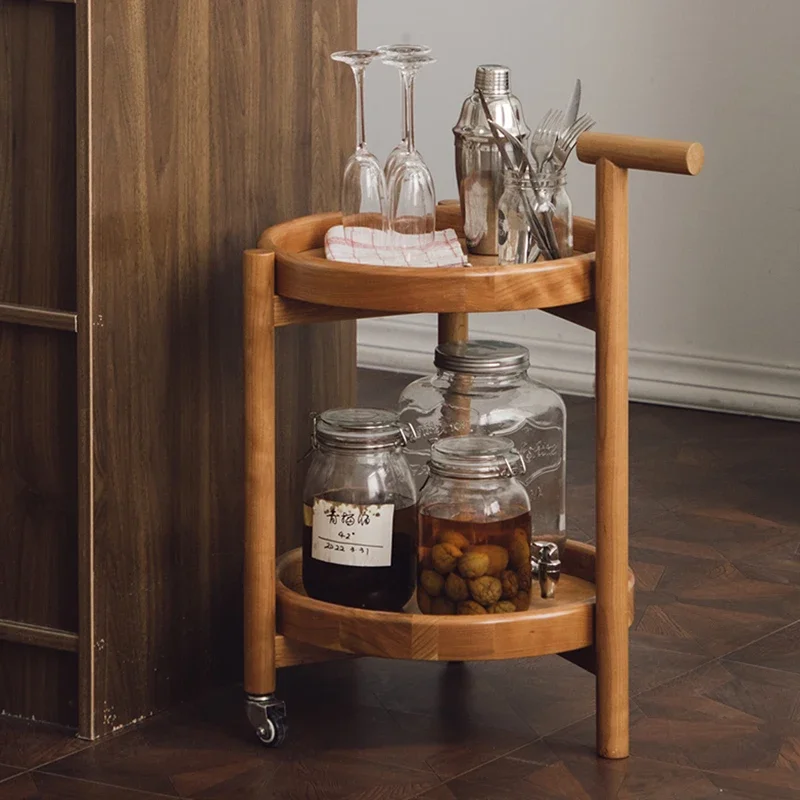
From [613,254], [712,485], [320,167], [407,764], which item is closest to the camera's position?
[613,254]

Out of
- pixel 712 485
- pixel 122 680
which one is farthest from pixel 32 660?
pixel 712 485

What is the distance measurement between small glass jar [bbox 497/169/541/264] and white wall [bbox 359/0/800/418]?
194cm

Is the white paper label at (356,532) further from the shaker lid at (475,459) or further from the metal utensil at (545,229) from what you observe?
the metal utensil at (545,229)

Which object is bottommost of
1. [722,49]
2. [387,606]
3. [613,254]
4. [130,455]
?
[387,606]

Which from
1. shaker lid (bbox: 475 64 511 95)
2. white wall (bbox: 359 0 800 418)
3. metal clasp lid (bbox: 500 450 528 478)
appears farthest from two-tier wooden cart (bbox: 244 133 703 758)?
white wall (bbox: 359 0 800 418)

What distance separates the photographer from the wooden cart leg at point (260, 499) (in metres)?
1.85

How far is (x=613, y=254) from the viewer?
179cm

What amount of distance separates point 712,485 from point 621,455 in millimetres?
1387

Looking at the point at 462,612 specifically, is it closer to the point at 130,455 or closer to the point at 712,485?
the point at 130,455

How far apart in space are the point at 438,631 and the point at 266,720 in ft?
0.87

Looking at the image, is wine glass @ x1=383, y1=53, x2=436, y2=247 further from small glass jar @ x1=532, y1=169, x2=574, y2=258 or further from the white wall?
the white wall

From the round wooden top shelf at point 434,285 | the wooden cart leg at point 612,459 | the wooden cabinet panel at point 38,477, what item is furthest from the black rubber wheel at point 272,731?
the round wooden top shelf at point 434,285

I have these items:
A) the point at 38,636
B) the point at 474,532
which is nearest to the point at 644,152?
the point at 474,532

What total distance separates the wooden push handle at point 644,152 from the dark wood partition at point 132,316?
19.7 inches
